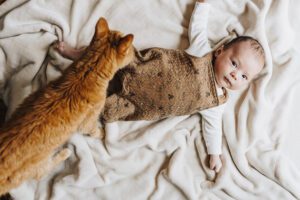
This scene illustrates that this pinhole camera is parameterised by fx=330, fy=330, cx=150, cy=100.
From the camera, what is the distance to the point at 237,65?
4.02 ft

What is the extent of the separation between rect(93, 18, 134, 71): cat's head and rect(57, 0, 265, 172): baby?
7.9 inches

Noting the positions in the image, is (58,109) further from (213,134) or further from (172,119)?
(213,134)

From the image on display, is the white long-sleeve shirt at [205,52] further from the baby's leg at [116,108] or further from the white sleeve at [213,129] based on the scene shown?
the baby's leg at [116,108]

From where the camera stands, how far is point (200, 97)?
125 cm

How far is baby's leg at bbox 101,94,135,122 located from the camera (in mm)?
1235

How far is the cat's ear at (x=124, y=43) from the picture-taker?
926 millimetres

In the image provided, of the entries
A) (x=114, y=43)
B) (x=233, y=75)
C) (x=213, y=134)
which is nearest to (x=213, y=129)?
(x=213, y=134)

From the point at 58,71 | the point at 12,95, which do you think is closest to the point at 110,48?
the point at 58,71

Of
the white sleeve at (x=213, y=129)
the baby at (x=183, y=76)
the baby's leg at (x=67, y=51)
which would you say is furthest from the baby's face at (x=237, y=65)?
the baby's leg at (x=67, y=51)

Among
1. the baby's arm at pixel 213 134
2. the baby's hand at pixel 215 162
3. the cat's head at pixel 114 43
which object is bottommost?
the baby's hand at pixel 215 162

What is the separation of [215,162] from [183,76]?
1.22 feet

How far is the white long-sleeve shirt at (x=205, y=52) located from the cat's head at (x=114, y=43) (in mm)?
371

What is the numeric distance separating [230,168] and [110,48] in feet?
2.33

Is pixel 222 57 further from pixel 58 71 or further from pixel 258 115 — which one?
pixel 58 71
